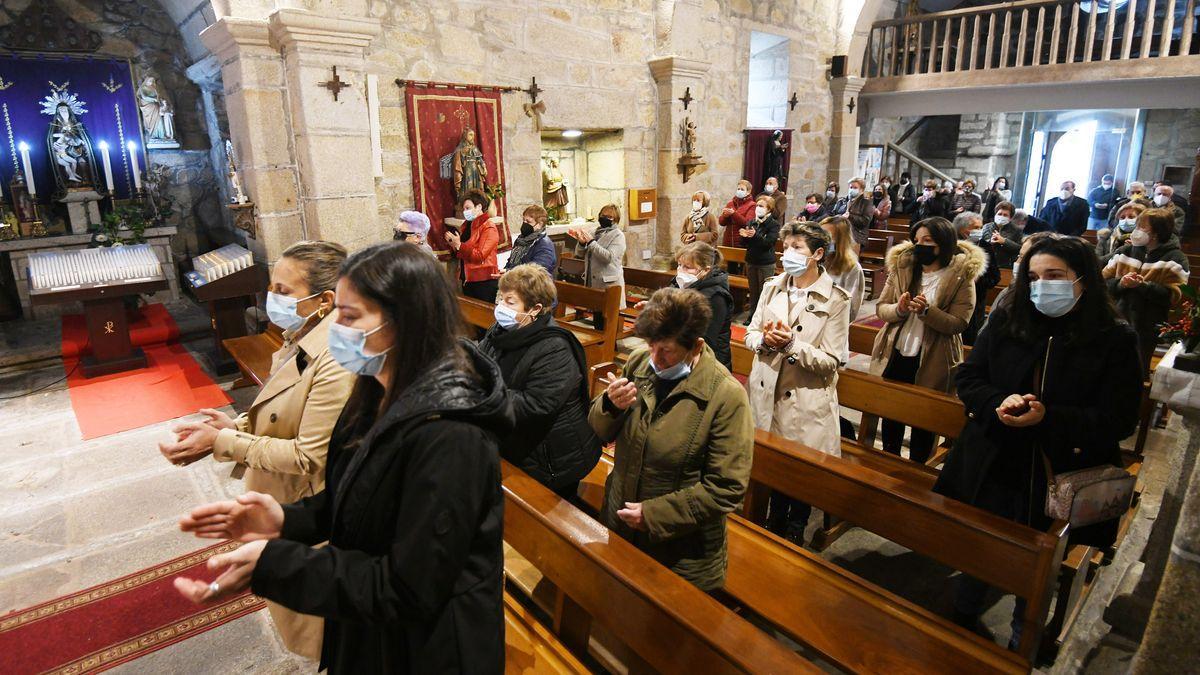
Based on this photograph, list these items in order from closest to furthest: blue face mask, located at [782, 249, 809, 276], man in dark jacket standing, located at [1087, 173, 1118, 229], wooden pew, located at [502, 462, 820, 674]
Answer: wooden pew, located at [502, 462, 820, 674] < blue face mask, located at [782, 249, 809, 276] < man in dark jacket standing, located at [1087, 173, 1118, 229]

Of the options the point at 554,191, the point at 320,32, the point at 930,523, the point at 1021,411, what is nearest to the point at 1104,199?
the point at 554,191

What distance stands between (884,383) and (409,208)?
538cm

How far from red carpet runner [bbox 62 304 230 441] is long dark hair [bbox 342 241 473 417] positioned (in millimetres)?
4781

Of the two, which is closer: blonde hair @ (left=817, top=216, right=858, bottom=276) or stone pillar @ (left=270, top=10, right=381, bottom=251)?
blonde hair @ (left=817, top=216, right=858, bottom=276)

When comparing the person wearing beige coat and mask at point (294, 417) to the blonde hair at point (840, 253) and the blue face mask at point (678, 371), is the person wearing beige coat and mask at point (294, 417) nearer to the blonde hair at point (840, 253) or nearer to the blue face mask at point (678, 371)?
the blue face mask at point (678, 371)

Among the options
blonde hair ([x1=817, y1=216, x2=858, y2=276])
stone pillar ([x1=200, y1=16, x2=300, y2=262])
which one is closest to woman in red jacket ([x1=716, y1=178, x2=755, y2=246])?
blonde hair ([x1=817, y1=216, x2=858, y2=276])

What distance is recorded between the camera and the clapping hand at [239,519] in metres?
1.44

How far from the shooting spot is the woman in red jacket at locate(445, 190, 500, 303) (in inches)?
251

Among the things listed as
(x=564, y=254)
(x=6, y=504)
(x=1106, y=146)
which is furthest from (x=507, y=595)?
(x=1106, y=146)

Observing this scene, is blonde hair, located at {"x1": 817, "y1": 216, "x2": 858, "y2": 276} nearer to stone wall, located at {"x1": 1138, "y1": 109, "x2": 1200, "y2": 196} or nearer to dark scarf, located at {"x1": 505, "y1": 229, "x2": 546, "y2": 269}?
dark scarf, located at {"x1": 505, "y1": 229, "x2": 546, "y2": 269}

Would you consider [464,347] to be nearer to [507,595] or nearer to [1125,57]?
[507,595]

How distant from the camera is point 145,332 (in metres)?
7.34

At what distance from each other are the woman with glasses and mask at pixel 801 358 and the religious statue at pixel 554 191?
616 cm

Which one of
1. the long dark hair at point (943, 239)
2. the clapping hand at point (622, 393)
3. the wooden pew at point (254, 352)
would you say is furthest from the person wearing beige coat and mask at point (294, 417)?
the long dark hair at point (943, 239)
